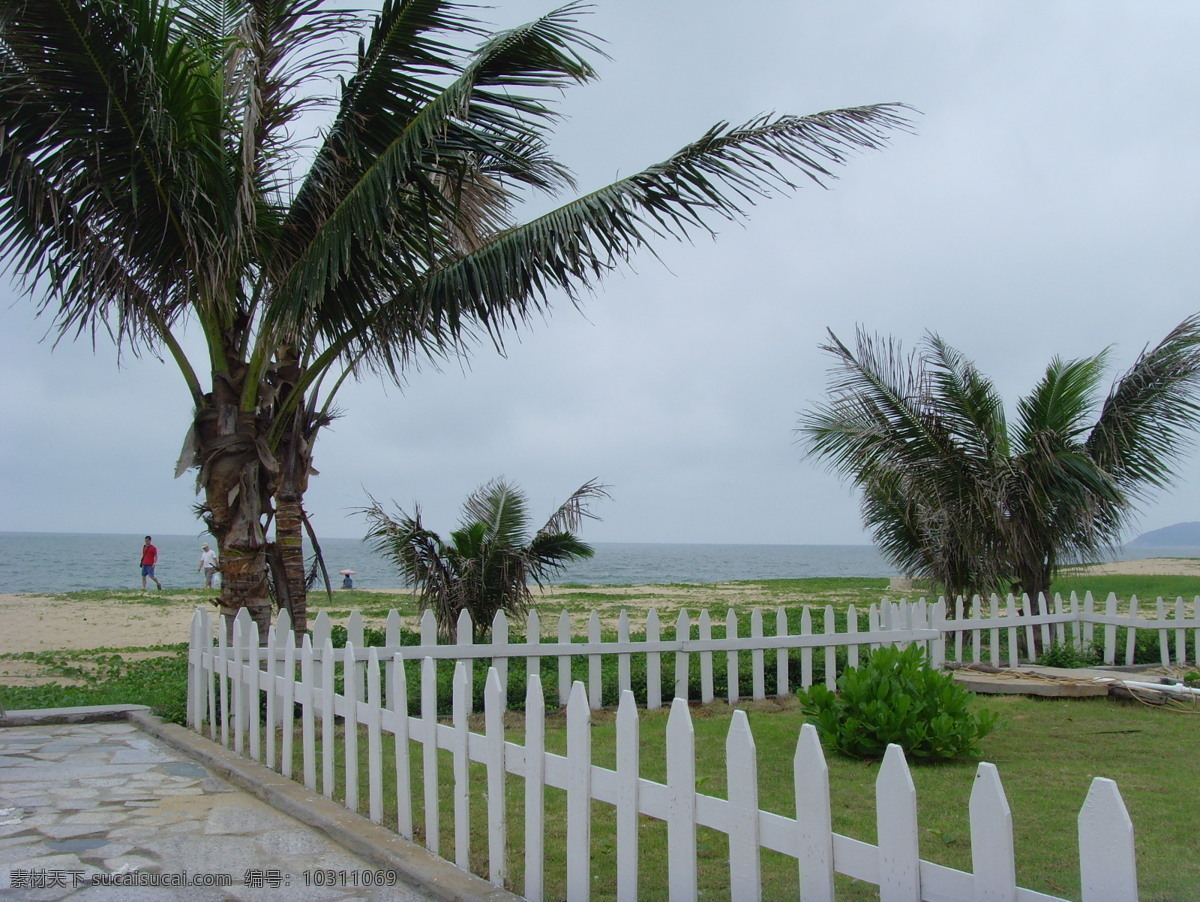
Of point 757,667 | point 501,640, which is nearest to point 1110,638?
point 757,667

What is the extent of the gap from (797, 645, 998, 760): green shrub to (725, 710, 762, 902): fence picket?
289 cm

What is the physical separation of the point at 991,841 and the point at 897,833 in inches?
10.2

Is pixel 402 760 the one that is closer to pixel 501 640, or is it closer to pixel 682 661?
pixel 501 640

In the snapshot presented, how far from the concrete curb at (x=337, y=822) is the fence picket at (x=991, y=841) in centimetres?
176

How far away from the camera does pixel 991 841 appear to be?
2.32m

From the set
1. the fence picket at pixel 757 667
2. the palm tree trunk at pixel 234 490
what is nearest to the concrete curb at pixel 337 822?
the palm tree trunk at pixel 234 490

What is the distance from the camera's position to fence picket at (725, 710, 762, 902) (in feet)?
9.41

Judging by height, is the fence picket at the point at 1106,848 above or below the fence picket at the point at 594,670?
above

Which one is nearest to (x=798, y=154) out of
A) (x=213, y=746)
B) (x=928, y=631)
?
(x=928, y=631)

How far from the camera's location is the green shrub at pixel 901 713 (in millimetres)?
5547

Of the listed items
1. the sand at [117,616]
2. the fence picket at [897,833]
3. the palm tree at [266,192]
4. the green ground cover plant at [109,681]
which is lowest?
the sand at [117,616]

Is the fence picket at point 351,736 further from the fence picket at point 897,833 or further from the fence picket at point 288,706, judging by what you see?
the fence picket at point 897,833

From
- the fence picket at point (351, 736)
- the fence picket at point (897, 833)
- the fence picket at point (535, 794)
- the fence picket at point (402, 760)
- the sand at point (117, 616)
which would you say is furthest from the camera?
the sand at point (117, 616)

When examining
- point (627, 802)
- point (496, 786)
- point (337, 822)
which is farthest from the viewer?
point (337, 822)
